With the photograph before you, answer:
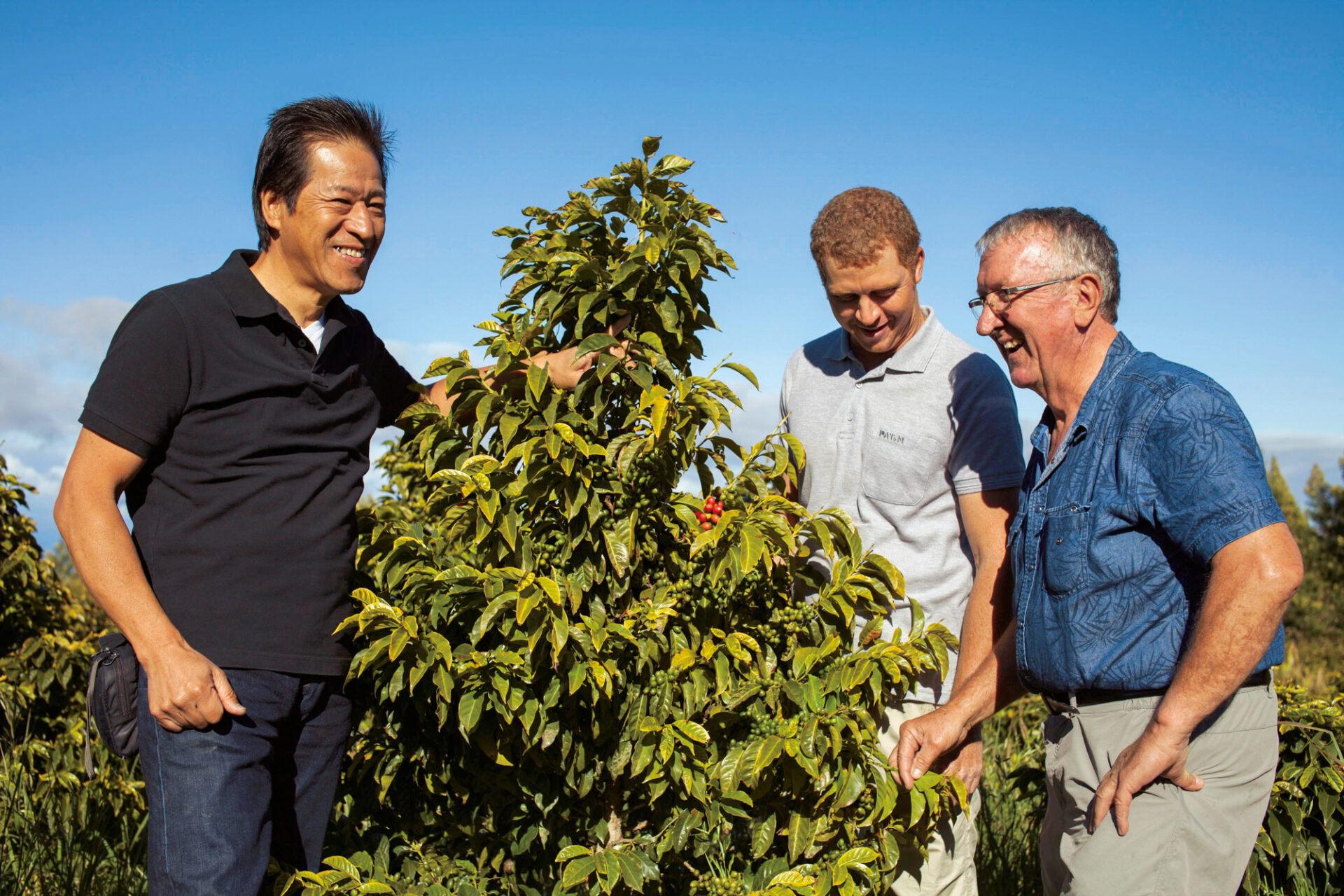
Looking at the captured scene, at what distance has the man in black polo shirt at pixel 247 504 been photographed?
2004mm

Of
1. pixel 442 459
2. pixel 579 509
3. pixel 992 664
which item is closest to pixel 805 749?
pixel 992 664

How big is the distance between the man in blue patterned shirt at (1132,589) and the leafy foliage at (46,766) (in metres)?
3.36

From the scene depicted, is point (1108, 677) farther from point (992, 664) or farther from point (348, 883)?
point (348, 883)

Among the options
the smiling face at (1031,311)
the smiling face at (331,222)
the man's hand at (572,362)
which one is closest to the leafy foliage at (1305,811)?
the smiling face at (1031,311)

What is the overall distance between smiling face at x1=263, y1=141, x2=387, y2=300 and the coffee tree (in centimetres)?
36

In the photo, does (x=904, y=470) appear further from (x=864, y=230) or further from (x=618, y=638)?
(x=618, y=638)

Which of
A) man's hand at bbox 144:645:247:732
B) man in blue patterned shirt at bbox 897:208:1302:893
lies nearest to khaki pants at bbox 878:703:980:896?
man in blue patterned shirt at bbox 897:208:1302:893

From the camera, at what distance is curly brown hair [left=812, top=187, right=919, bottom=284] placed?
2479 millimetres

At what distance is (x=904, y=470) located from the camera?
2596mm

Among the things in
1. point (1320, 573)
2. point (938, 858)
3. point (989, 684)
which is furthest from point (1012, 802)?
point (1320, 573)

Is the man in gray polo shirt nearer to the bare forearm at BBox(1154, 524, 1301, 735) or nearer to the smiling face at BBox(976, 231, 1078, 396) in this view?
the smiling face at BBox(976, 231, 1078, 396)

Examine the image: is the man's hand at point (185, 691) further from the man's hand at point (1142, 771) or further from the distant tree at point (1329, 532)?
the distant tree at point (1329, 532)

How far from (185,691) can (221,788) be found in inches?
9.8

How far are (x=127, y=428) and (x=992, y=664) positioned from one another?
2.17 meters
